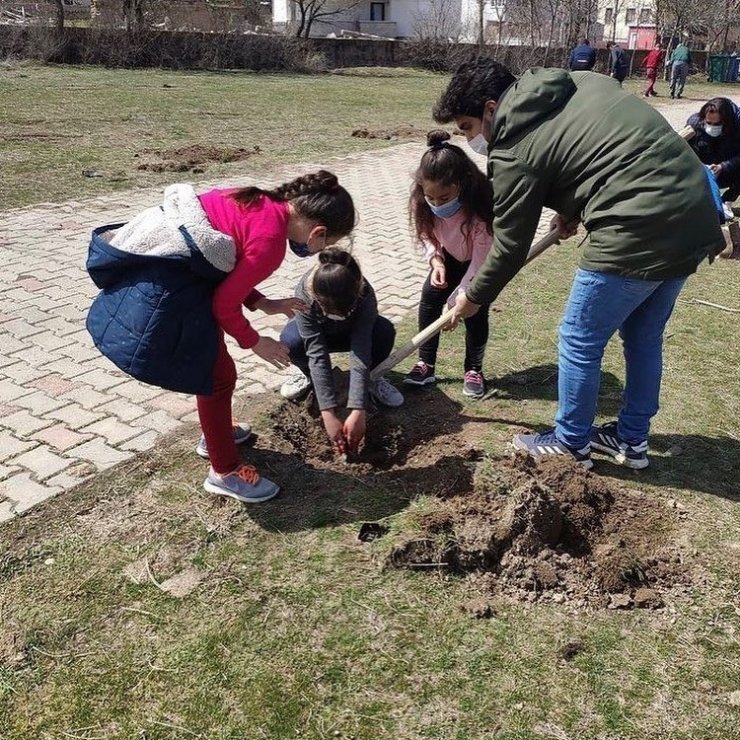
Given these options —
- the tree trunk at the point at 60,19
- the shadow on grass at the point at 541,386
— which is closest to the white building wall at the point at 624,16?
the tree trunk at the point at 60,19

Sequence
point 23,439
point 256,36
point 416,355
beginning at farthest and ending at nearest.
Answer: point 256,36 < point 416,355 < point 23,439

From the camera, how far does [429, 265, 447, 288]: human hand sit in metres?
3.95

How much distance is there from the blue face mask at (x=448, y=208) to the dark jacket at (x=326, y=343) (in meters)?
0.49

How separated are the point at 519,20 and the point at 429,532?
38.9m

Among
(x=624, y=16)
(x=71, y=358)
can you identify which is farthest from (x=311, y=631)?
(x=624, y=16)

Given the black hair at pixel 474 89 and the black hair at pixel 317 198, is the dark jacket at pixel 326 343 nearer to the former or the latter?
the black hair at pixel 317 198

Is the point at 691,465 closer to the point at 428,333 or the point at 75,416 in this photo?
the point at 428,333

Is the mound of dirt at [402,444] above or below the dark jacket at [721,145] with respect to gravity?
below

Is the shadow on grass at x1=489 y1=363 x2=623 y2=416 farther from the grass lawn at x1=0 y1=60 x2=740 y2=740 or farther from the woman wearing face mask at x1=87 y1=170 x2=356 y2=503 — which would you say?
the woman wearing face mask at x1=87 y1=170 x2=356 y2=503

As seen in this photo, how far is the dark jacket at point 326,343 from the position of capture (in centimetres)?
329

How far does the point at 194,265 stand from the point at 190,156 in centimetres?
853

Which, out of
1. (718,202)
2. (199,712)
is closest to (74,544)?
(199,712)

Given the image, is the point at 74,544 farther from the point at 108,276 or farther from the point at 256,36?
the point at 256,36

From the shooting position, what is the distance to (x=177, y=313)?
259cm
